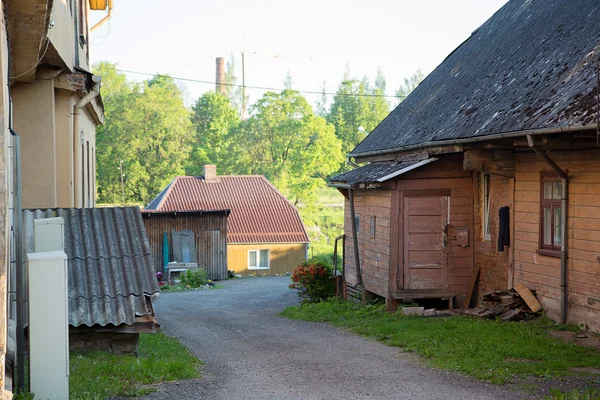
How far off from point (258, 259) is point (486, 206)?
3063cm

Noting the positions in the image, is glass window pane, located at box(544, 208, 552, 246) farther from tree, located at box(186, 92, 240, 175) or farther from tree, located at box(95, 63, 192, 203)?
tree, located at box(95, 63, 192, 203)

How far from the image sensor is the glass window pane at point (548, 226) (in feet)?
43.8

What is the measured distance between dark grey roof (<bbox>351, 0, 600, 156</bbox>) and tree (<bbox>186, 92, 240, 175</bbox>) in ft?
154

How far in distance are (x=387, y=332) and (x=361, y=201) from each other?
20.9ft

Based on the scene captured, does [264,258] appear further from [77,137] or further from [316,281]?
[77,137]

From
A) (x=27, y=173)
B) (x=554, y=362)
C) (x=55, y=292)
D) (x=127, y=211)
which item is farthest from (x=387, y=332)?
(x=55, y=292)

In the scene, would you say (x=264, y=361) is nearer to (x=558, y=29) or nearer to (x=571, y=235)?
(x=571, y=235)

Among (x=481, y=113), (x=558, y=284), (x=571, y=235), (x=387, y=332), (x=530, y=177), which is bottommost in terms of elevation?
(x=387, y=332)

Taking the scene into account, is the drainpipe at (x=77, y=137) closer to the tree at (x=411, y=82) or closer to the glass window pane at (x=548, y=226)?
the glass window pane at (x=548, y=226)

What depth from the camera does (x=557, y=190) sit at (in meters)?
13.0

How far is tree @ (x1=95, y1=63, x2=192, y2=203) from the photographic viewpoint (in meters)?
65.8

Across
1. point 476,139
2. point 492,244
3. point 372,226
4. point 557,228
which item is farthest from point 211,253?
point 557,228

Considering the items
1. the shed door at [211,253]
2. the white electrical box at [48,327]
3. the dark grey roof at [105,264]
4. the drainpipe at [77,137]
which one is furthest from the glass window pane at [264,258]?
the white electrical box at [48,327]

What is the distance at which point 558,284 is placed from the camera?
12.9 metres
